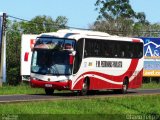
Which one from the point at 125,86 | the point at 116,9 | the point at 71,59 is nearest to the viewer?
the point at 71,59

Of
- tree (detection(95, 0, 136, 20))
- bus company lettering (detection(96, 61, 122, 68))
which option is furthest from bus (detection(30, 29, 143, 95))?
tree (detection(95, 0, 136, 20))

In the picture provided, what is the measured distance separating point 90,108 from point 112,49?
12.3 meters

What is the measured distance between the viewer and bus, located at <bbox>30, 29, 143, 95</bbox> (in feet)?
92.1

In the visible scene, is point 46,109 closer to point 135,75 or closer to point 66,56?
point 66,56

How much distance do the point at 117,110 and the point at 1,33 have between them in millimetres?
23444

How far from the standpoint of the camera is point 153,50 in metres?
56.9

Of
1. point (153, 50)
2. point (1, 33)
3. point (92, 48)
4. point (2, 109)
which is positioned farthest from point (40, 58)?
point (153, 50)

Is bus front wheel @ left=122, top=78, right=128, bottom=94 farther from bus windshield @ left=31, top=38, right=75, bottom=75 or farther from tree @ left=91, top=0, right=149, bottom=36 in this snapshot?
tree @ left=91, top=0, right=149, bottom=36

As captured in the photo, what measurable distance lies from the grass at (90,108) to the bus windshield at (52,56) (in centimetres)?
437

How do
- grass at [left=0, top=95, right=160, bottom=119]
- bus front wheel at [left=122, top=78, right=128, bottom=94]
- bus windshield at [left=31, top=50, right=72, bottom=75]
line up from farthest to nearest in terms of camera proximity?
bus front wheel at [left=122, top=78, right=128, bottom=94] → bus windshield at [left=31, top=50, right=72, bottom=75] → grass at [left=0, top=95, right=160, bottom=119]

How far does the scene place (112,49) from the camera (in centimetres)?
3200

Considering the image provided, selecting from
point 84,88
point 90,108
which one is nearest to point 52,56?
point 84,88

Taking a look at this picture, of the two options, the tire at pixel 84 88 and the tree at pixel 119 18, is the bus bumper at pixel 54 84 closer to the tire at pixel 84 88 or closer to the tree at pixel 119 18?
the tire at pixel 84 88

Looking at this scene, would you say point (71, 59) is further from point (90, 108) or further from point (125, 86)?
point (90, 108)
